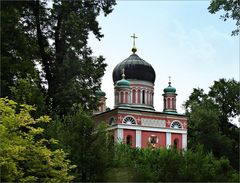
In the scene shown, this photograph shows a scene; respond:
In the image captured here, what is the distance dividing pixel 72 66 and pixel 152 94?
A: 20804 millimetres

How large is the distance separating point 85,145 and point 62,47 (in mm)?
6556

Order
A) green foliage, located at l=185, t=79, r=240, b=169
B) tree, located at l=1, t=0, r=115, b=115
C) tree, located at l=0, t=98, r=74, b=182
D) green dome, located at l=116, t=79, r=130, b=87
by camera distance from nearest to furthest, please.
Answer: tree, located at l=0, t=98, r=74, b=182 → tree, located at l=1, t=0, r=115, b=115 → green dome, located at l=116, t=79, r=130, b=87 → green foliage, located at l=185, t=79, r=240, b=169

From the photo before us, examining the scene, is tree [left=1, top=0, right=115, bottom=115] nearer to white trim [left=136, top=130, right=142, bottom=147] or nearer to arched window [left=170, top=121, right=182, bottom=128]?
white trim [left=136, top=130, right=142, bottom=147]

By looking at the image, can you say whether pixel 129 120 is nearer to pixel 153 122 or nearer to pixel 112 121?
pixel 112 121

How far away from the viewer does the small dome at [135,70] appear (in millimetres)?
39781

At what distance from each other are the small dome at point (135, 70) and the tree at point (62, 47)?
1816 centimetres

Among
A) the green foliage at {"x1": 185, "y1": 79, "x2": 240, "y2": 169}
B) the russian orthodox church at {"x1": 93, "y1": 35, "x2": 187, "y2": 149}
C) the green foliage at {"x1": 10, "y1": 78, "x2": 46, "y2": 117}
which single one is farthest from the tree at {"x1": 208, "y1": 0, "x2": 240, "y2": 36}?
the green foliage at {"x1": 185, "y1": 79, "x2": 240, "y2": 169}

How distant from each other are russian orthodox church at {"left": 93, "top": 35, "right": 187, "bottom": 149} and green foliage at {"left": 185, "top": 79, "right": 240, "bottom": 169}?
230 centimetres

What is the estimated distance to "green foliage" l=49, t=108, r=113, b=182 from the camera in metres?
15.1

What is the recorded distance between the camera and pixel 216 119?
131ft

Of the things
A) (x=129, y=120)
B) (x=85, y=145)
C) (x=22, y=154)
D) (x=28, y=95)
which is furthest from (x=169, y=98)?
(x=22, y=154)

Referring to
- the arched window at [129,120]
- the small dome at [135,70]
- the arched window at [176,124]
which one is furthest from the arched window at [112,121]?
the arched window at [176,124]

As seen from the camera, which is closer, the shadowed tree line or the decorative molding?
the shadowed tree line

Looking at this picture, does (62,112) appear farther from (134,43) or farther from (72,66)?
(134,43)
